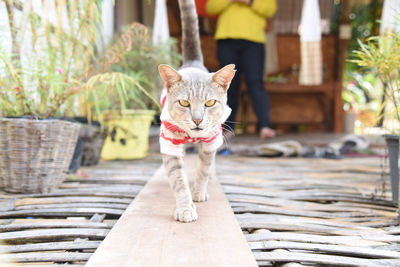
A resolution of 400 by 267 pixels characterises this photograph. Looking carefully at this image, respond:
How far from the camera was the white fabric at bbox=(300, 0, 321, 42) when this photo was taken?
175 inches

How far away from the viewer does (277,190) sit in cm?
155

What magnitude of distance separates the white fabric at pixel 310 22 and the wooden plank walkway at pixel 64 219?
380cm

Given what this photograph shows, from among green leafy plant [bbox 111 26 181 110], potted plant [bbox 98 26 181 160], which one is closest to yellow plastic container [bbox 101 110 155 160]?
potted plant [bbox 98 26 181 160]

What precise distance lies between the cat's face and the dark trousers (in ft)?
5.25

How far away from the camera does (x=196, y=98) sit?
3.43 feet

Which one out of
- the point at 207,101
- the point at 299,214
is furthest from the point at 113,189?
the point at 299,214

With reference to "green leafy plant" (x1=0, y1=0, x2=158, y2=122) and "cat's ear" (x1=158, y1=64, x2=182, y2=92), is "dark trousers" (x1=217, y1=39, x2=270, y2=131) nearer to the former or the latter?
"green leafy plant" (x1=0, y1=0, x2=158, y2=122)

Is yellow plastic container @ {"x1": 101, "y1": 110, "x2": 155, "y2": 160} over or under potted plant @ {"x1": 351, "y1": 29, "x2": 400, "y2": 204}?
under

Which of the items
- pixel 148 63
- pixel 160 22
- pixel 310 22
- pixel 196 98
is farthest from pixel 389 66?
pixel 310 22

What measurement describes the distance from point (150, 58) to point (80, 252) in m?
2.29

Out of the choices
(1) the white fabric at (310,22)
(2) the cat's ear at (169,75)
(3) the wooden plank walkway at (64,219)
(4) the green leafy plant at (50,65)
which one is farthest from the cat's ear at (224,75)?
(1) the white fabric at (310,22)

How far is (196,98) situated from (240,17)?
75.8 inches

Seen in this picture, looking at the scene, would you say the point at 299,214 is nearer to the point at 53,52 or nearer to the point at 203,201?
the point at 203,201

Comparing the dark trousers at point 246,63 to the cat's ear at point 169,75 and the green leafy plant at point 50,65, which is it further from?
the cat's ear at point 169,75
